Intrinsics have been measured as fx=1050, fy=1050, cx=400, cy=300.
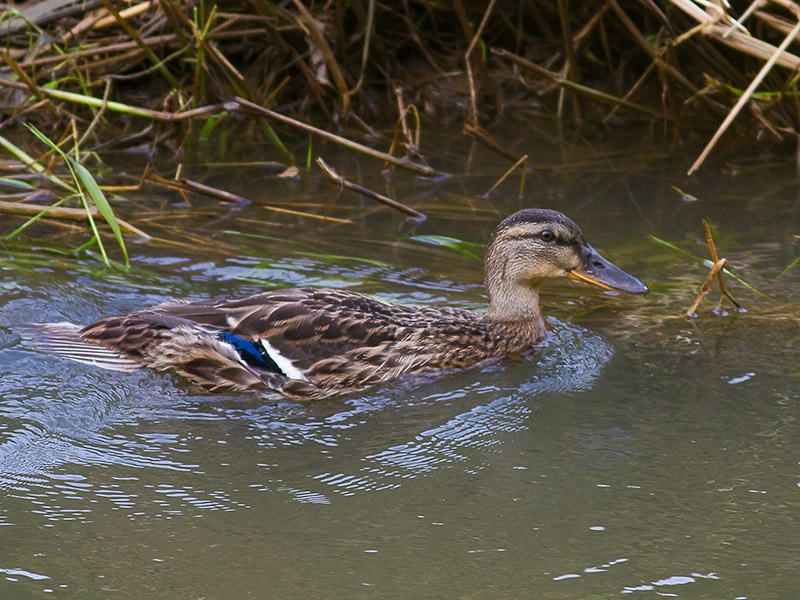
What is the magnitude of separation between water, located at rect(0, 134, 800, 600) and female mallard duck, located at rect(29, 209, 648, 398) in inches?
4.8

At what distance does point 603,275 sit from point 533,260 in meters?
0.37

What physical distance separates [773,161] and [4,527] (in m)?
6.45

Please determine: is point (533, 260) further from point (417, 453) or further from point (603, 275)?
point (417, 453)

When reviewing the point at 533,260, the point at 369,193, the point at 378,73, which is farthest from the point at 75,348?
the point at 378,73

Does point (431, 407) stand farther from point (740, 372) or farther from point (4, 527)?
point (4, 527)

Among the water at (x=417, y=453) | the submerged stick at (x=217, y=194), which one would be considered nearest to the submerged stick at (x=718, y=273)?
the water at (x=417, y=453)

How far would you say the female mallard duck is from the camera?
489cm

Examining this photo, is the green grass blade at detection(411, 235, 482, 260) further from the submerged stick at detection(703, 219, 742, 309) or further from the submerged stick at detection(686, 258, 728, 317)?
the submerged stick at detection(703, 219, 742, 309)

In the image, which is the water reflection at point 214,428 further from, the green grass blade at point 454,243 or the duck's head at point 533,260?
the green grass blade at point 454,243

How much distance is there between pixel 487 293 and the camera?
18.7ft

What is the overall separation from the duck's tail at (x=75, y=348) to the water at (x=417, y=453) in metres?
0.06

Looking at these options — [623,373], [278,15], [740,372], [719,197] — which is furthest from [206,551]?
[278,15]

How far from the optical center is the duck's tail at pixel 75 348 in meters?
4.93

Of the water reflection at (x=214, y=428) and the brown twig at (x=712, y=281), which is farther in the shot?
the brown twig at (x=712, y=281)
